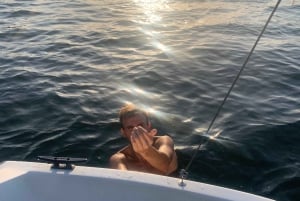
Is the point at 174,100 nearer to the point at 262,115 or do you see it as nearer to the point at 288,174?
the point at 262,115

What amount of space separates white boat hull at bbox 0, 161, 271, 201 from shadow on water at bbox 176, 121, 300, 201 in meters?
2.24

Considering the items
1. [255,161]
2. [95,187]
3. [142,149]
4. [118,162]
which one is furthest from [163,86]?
[95,187]

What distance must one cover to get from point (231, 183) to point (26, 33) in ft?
30.9

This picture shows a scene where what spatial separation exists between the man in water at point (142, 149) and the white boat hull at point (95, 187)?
0.34 metres

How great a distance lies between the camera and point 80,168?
12.8 feet

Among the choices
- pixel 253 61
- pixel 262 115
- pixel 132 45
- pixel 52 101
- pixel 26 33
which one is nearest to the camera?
pixel 262 115

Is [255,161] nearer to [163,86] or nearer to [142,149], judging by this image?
[142,149]

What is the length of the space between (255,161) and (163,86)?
130 inches

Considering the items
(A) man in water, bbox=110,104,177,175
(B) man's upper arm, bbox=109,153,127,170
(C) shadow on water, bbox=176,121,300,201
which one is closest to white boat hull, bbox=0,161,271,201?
(A) man in water, bbox=110,104,177,175

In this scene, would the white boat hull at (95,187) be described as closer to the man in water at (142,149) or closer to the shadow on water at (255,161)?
the man in water at (142,149)

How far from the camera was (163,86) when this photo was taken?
9.02 metres

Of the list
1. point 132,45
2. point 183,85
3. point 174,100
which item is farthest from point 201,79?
point 132,45

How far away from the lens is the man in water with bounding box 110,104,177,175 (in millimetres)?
3961

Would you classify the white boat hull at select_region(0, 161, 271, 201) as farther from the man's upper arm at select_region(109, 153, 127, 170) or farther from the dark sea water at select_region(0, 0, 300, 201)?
the dark sea water at select_region(0, 0, 300, 201)
